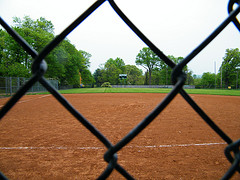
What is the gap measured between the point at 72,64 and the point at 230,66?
137ft

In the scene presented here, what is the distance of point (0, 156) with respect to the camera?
2432 millimetres

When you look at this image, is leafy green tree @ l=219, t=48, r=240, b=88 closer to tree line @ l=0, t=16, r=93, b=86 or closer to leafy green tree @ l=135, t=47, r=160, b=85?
leafy green tree @ l=135, t=47, r=160, b=85

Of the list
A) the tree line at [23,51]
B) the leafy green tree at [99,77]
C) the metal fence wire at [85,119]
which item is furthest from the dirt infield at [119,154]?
the leafy green tree at [99,77]

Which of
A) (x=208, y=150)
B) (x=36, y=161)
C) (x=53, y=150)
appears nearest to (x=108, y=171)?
(x=36, y=161)

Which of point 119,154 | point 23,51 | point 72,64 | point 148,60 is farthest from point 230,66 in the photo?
point 119,154

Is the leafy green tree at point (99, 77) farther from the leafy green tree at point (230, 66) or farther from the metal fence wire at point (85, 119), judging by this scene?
the metal fence wire at point (85, 119)

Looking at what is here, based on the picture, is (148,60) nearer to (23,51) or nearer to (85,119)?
(23,51)

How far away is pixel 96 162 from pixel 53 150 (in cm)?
87

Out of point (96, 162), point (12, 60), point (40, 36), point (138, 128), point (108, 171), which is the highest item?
point (40, 36)

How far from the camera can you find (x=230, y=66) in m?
42.5

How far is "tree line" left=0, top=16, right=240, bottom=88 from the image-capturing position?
20.0 meters

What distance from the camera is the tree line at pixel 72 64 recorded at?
1998cm

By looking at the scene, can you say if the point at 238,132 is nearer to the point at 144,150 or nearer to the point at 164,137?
the point at 164,137

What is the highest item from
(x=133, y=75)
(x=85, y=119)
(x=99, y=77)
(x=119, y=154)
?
(x=133, y=75)
